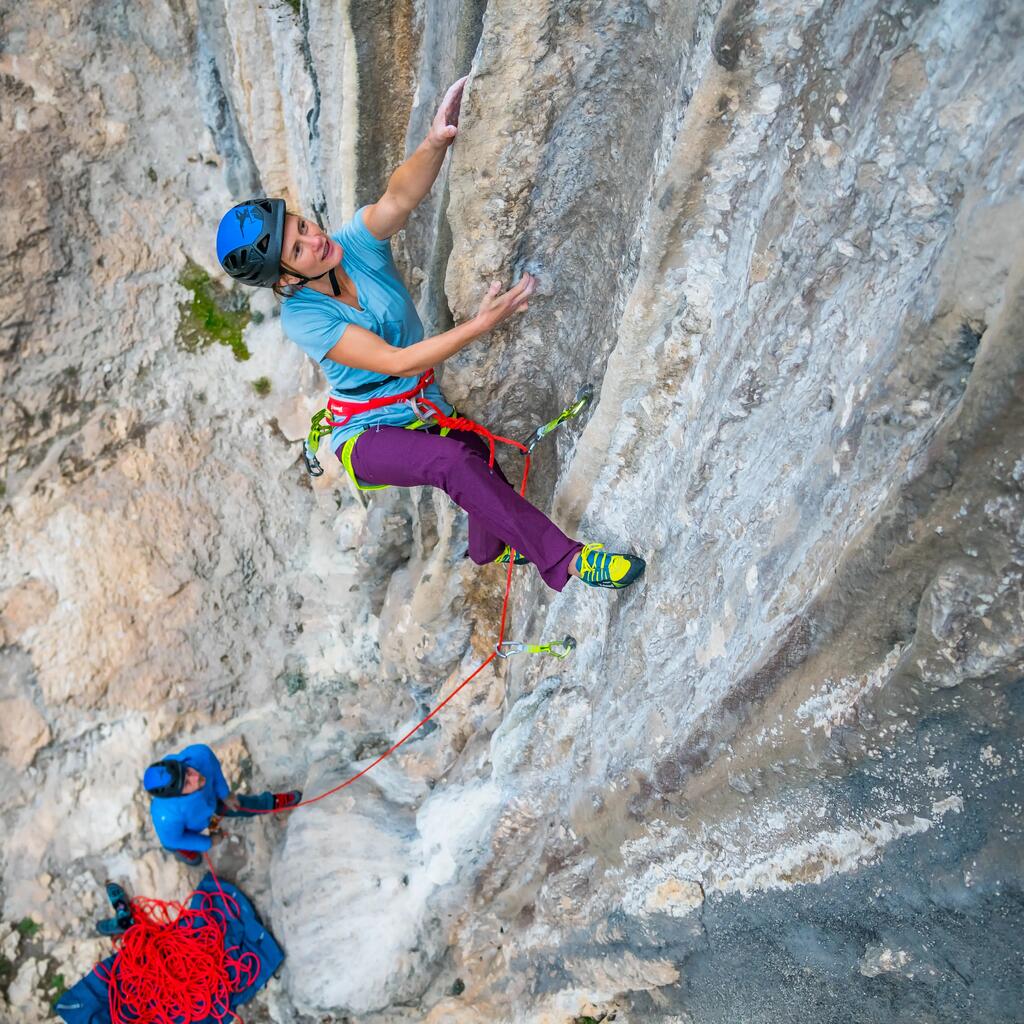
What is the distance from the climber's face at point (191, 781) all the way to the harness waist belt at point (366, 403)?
239cm

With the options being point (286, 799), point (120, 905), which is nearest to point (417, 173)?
point (286, 799)

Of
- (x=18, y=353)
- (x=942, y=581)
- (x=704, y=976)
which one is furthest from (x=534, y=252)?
(x=18, y=353)

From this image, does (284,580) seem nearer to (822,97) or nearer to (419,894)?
(419,894)

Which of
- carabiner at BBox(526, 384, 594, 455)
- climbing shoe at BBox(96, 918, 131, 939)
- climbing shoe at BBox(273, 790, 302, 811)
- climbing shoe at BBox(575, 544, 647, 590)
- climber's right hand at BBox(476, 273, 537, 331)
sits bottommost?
climbing shoe at BBox(273, 790, 302, 811)

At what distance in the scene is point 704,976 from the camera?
3.06 meters

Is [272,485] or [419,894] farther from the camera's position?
[272,485]

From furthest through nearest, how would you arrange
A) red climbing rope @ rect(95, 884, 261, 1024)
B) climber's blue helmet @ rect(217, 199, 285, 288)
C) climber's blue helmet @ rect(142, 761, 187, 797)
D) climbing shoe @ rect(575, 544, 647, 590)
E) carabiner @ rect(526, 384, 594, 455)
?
red climbing rope @ rect(95, 884, 261, 1024) → climber's blue helmet @ rect(142, 761, 187, 797) → carabiner @ rect(526, 384, 594, 455) → climbing shoe @ rect(575, 544, 647, 590) → climber's blue helmet @ rect(217, 199, 285, 288)

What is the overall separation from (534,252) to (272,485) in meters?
2.72

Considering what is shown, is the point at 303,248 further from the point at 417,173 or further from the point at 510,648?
the point at 510,648

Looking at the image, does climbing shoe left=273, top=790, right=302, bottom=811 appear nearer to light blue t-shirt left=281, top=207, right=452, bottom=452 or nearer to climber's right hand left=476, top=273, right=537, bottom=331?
light blue t-shirt left=281, top=207, right=452, bottom=452

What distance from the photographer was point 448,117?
10.1 ft

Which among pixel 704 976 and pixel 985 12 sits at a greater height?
pixel 985 12

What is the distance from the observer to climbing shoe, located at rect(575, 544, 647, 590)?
3.10m

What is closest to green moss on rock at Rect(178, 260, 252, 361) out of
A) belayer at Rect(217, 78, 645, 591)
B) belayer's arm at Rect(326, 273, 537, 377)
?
belayer at Rect(217, 78, 645, 591)
